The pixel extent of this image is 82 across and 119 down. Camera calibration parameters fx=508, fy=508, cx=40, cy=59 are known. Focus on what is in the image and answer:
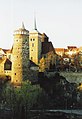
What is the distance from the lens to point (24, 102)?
4956cm

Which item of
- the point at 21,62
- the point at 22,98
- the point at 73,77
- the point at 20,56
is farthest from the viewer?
the point at 73,77

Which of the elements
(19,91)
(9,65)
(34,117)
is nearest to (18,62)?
(9,65)

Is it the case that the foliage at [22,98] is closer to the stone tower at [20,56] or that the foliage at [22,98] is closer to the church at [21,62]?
the stone tower at [20,56]

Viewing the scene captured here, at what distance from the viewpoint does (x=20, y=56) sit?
5712 centimetres

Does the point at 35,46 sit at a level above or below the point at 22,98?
above

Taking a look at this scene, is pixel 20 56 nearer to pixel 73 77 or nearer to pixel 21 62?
pixel 21 62

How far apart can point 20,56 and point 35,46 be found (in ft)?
28.3

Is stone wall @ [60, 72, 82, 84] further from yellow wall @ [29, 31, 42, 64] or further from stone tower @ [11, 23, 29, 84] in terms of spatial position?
stone tower @ [11, 23, 29, 84]

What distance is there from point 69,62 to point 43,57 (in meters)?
5.33

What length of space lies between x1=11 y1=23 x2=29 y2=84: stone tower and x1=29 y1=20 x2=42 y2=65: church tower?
23.9ft

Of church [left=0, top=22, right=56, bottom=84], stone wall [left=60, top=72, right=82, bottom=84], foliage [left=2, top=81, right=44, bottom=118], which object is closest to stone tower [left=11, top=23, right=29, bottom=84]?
church [left=0, top=22, right=56, bottom=84]

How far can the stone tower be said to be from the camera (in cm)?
5712

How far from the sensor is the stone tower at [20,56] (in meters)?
57.1

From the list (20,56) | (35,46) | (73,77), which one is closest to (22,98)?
(20,56)
